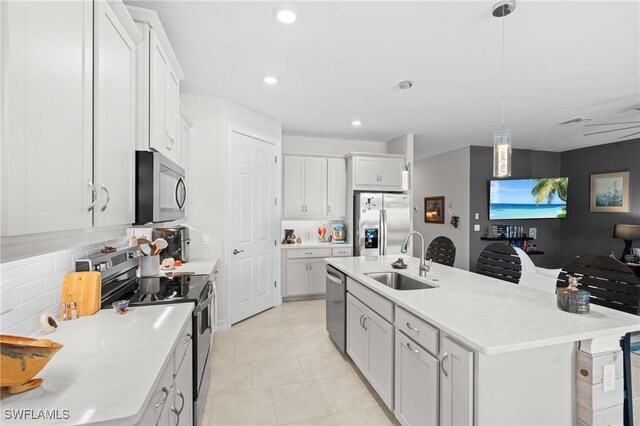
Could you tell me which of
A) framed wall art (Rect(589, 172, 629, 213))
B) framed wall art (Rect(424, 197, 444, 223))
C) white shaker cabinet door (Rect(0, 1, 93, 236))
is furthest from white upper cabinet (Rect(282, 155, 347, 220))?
framed wall art (Rect(589, 172, 629, 213))

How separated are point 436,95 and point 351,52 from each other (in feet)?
4.53

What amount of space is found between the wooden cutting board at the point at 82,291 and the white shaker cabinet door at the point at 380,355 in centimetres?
167

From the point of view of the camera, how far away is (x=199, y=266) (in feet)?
9.20

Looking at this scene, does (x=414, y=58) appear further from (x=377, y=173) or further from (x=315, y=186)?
(x=315, y=186)

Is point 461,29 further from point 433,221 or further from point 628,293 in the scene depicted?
point 433,221

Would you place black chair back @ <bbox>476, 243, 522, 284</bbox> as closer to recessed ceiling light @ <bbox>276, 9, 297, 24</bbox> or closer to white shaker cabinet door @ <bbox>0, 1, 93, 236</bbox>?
recessed ceiling light @ <bbox>276, 9, 297, 24</bbox>

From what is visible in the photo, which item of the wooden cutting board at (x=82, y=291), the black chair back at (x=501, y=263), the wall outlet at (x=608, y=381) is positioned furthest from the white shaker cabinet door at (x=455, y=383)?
the wooden cutting board at (x=82, y=291)

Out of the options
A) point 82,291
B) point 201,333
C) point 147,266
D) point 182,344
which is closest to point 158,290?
point 147,266

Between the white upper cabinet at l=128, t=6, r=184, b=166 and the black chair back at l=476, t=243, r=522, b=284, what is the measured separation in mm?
2805

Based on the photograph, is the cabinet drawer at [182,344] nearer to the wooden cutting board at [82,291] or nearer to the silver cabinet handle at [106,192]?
the wooden cutting board at [82,291]

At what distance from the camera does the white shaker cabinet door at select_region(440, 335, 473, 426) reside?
1231 millimetres

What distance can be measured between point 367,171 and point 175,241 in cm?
321

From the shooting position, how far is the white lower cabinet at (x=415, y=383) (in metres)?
1.47

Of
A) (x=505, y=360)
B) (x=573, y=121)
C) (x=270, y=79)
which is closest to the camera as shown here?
(x=505, y=360)
